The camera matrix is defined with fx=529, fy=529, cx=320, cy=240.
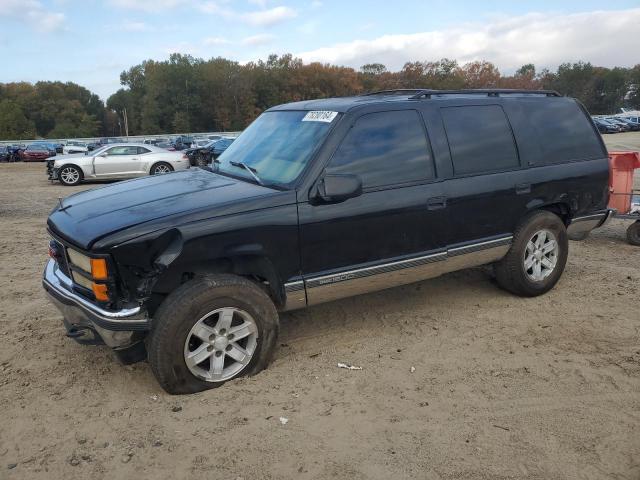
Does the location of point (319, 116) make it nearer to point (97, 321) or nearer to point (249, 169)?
point (249, 169)

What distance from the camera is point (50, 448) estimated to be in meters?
3.04

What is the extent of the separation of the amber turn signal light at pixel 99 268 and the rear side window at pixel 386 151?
1705 mm

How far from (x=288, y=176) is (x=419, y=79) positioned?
8760 centimetres

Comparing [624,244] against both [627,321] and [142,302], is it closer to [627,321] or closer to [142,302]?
[627,321]

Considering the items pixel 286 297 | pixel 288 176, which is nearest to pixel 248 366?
pixel 286 297

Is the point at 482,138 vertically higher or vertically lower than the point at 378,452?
higher

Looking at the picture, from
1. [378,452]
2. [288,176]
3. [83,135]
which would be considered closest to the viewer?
[378,452]

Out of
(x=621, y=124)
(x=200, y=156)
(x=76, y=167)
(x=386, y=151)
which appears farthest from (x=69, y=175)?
(x=621, y=124)

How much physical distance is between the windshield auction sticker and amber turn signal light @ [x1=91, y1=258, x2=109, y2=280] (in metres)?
1.94

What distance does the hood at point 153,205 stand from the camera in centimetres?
340

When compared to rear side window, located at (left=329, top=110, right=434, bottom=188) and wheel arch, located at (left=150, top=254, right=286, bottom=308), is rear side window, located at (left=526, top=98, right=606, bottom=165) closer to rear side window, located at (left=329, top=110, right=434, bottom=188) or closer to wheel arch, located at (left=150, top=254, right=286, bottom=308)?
rear side window, located at (left=329, top=110, right=434, bottom=188)

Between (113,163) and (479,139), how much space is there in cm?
1571

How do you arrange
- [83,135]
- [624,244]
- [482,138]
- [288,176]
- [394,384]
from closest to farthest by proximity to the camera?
[394,384]
[288,176]
[482,138]
[624,244]
[83,135]

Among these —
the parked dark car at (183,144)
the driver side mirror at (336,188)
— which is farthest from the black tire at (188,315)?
the parked dark car at (183,144)
